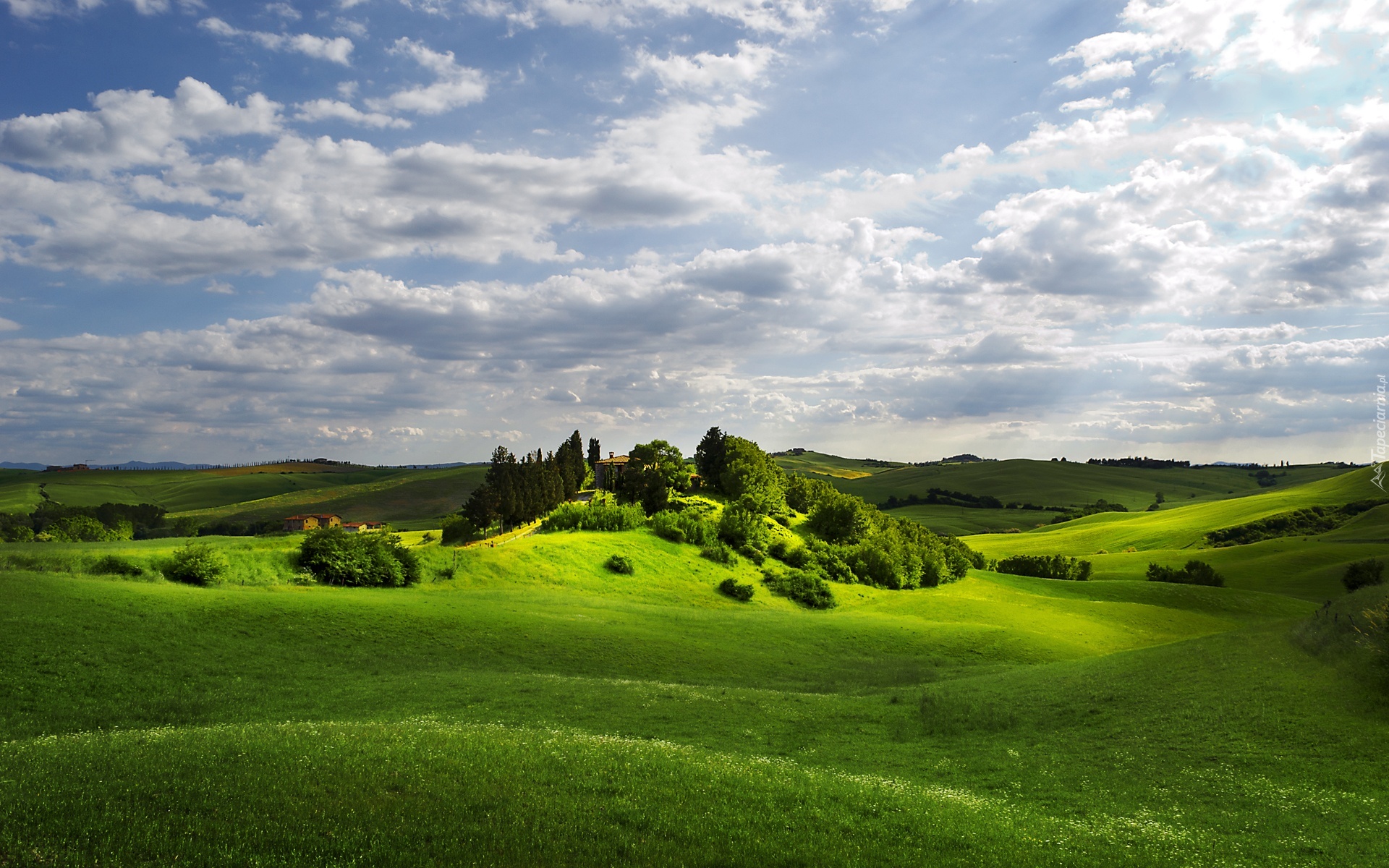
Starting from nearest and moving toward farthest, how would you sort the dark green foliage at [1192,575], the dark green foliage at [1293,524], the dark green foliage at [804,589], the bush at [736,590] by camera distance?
the bush at [736,590]
the dark green foliage at [804,589]
the dark green foliage at [1192,575]
the dark green foliage at [1293,524]

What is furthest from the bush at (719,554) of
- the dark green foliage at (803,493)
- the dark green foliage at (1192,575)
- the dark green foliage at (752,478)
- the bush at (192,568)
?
the dark green foliage at (1192,575)

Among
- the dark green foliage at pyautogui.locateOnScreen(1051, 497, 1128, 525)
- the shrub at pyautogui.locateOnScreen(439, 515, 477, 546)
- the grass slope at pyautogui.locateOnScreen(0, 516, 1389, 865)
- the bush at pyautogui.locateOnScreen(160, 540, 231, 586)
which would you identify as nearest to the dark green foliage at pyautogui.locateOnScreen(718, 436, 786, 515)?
the shrub at pyautogui.locateOnScreen(439, 515, 477, 546)

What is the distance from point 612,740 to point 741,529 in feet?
193

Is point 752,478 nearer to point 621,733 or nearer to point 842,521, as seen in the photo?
point 842,521

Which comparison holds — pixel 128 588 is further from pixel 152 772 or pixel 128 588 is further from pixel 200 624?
pixel 152 772

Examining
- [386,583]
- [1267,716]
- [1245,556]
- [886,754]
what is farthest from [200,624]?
[1245,556]

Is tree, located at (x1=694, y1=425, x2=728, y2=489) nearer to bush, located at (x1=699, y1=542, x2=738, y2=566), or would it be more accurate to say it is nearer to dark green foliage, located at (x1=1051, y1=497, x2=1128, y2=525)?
bush, located at (x1=699, y1=542, x2=738, y2=566)

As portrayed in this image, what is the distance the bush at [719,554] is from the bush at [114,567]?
45073mm

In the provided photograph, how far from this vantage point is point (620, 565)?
2306 inches

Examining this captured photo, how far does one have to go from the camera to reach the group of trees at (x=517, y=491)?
6975cm

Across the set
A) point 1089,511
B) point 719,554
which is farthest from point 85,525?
point 1089,511

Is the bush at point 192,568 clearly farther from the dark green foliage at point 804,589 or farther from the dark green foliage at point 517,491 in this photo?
the dark green foliage at point 804,589

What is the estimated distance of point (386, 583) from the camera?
1780 inches

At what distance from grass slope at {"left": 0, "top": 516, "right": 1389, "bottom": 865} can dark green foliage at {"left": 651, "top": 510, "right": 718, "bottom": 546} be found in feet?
89.0
